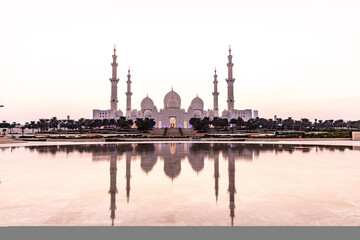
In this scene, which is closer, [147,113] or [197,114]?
[197,114]

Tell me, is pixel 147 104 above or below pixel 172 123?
above

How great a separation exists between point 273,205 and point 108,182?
6.03 meters

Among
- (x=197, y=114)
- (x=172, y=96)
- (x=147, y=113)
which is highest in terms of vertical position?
(x=172, y=96)

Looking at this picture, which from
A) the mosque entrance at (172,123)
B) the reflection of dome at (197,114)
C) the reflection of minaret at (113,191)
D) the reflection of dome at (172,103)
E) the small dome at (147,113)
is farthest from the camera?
the small dome at (147,113)

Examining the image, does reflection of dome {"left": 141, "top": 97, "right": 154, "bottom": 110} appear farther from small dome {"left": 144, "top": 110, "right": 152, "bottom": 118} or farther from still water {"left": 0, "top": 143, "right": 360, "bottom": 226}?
still water {"left": 0, "top": 143, "right": 360, "bottom": 226}

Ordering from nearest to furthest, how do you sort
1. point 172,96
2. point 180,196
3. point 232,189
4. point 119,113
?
1. point 180,196
2. point 232,189
3. point 172,96
4. point 119,113

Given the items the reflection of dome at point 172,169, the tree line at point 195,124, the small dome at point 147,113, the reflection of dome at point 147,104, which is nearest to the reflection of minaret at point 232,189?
the reflection of dome at point 172,169

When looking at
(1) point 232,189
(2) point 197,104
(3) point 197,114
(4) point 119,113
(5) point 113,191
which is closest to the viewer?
(5) point 113,191

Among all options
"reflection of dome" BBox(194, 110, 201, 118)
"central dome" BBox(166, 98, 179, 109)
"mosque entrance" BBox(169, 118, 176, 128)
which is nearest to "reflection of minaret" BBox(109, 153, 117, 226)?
"mosque entrance" BBox(169, 118, 176, 128)

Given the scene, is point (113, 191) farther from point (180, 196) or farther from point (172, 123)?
point (172, 123)

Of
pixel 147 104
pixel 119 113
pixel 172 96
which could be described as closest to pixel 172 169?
pixel 172 96

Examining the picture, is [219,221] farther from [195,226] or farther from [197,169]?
[197,169]

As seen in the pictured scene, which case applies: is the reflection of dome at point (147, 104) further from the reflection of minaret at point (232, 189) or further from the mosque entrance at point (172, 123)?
the reflection of minaret at point (232, 189)

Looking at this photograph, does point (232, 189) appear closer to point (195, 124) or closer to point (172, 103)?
point (195, 124)
